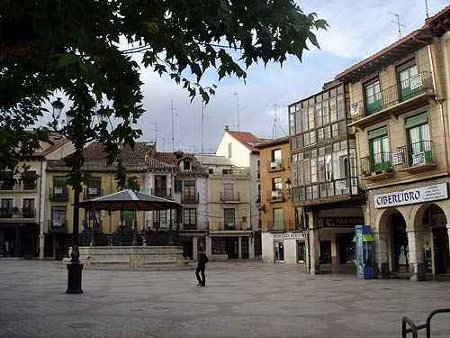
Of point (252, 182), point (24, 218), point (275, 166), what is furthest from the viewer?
point (252, 182)

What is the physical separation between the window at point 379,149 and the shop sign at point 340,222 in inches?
195

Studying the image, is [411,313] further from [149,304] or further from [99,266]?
[99,266]

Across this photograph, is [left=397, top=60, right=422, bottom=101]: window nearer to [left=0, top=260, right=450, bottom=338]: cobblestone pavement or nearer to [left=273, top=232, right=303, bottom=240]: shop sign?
[left=0, top=260, right=450, bottom=338]: cobblestone pavement

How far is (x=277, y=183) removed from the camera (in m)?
54.8

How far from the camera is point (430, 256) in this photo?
26359 millimetres

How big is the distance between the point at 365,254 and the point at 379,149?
4.98 m

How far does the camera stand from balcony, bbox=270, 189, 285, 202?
53.9m

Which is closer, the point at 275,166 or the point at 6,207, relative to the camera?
the point at 275,166

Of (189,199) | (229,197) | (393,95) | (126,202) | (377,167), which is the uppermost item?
(393,95)

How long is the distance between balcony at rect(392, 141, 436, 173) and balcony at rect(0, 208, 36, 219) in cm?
4270

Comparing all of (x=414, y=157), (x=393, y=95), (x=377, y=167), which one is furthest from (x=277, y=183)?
(x=414, y=157)

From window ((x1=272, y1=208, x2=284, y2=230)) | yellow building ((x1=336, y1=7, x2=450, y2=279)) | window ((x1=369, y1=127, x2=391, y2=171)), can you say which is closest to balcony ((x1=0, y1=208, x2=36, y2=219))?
window ((x1=272, y1=208, x2=284, y2=230))

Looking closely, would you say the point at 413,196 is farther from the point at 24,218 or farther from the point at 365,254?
the point at 24,218

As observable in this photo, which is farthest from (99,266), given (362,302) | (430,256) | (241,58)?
(241,58)
